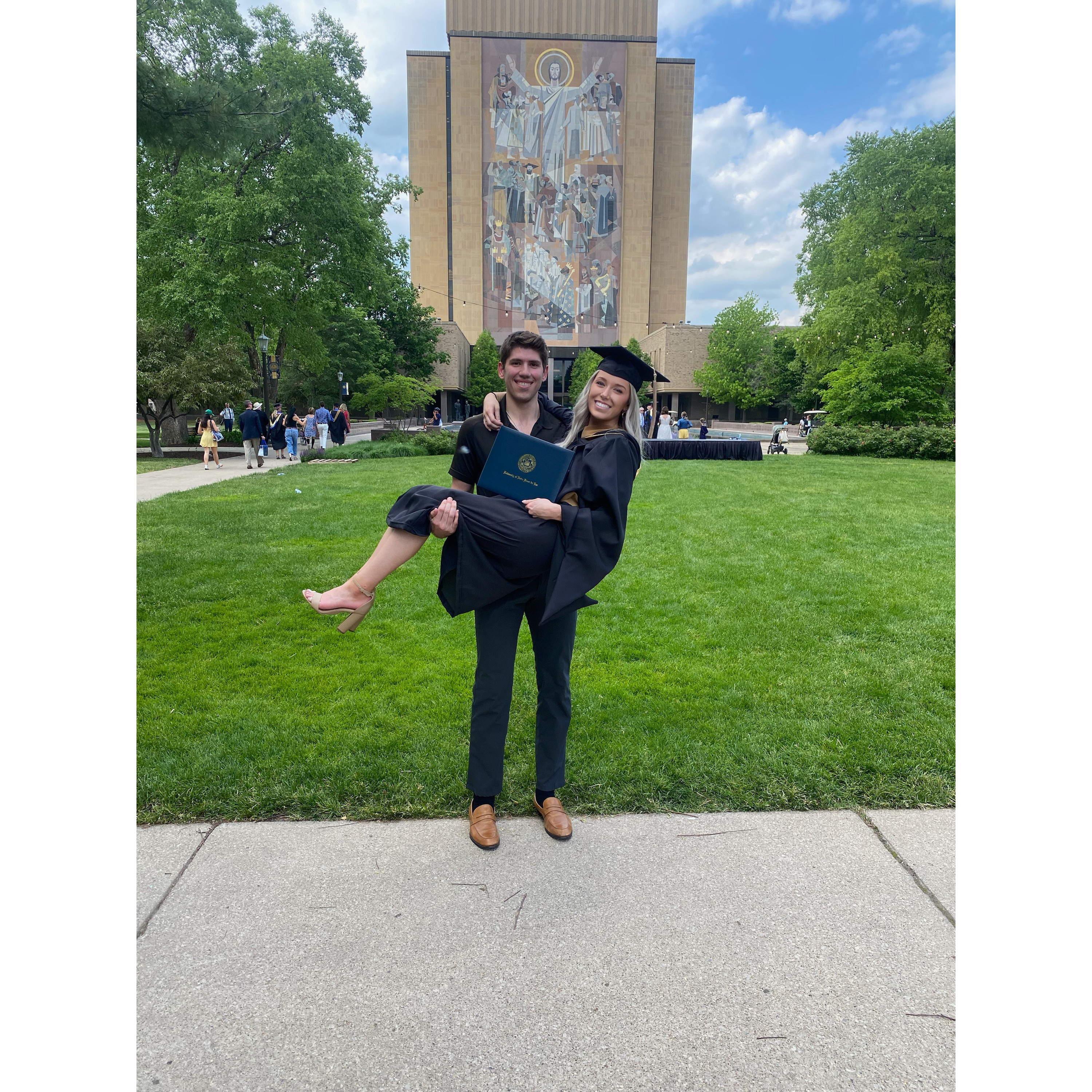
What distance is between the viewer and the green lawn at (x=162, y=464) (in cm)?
2128

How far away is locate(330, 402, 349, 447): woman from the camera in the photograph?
2950 cm

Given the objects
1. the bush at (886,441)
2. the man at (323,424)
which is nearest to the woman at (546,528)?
the bush at (886,441)

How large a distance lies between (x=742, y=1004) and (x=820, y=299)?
4001 centimetres

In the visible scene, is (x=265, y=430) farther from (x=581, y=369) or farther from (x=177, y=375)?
(x=581, y=369)

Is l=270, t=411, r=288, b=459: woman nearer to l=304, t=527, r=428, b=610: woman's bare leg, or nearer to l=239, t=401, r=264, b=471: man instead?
l=239, t=401, r=264, b=471: man

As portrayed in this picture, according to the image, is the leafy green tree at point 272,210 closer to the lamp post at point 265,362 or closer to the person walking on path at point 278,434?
the lamp post at point 265,362

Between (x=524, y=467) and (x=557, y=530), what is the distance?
11.2 inches

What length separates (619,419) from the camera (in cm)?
304

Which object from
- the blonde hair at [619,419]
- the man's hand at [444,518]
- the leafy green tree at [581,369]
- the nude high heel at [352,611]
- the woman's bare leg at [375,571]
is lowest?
the nude high heel at [352,611]

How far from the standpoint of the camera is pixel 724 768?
391cm

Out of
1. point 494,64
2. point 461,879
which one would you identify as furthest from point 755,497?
point 494,64

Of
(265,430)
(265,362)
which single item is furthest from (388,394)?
(265,430)

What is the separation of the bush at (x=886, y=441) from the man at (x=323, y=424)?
62.3 ft
